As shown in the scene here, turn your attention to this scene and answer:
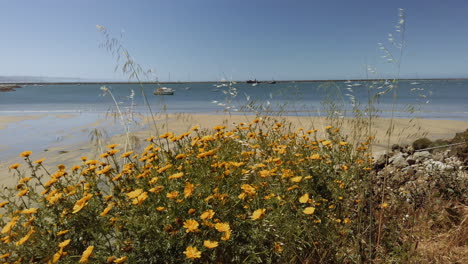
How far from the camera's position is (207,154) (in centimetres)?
231

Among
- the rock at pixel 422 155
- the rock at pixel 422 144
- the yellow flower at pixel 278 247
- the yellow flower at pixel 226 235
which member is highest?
the yellow flower at pixel 226 235

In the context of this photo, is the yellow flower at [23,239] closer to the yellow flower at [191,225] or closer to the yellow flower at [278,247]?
the yellow flower at [191,225]

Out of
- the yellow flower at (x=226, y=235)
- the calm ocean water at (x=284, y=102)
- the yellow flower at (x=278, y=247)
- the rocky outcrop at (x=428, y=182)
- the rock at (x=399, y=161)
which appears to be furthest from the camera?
the rock at (x=399, y=161)

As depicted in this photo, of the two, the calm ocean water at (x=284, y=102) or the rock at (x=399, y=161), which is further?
the rock at (x=399, y=161)

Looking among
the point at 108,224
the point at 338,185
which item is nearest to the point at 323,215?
the point at 338,185

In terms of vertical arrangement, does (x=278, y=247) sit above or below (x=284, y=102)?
below

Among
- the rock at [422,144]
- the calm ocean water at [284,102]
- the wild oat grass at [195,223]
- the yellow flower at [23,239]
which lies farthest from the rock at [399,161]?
Answer: the yellow flower at [23,239]

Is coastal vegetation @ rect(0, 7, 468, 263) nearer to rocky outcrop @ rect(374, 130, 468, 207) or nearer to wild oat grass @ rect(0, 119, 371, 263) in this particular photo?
wild oat grass @ rect(0, 119, 371, 263)

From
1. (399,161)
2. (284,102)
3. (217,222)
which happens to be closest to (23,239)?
(217,222)

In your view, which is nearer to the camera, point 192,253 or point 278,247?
point 192,253

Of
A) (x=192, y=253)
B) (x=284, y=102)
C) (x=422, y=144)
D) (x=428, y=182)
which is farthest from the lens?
(x=422, y=144)

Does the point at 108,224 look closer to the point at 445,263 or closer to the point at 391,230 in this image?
the point at 391,230

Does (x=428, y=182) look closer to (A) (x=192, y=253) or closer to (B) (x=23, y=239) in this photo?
(A) (x=192, y=253)

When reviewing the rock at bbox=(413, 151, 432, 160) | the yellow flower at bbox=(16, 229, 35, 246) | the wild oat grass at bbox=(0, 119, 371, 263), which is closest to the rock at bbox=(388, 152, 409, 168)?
the rock at bbox=(413, 151, 432, 160)
